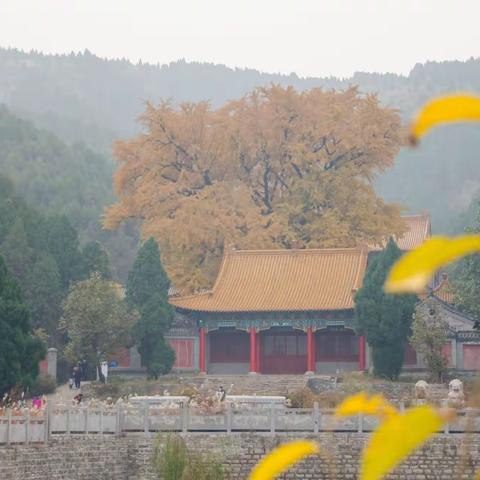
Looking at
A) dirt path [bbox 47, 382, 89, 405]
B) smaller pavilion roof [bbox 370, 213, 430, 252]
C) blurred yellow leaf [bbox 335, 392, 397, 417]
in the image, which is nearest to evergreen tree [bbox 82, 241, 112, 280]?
dirt path [bbox 47, 382, 89, 405]

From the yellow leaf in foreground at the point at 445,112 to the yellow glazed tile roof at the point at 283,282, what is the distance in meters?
36.2

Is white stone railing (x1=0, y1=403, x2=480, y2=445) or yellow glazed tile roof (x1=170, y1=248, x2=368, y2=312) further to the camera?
yellow glazed tile roof (x1=170, y1=248, x2=368, y2=312)

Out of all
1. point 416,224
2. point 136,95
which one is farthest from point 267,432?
point 136,95

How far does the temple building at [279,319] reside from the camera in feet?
128

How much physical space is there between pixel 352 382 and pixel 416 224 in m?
21.3

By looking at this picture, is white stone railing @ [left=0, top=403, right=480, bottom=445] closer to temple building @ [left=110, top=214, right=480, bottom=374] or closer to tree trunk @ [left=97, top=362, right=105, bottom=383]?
tree trunk @ [left=97, top=362, right=105, bottom=383]

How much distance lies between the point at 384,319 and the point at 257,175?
11.6 metres

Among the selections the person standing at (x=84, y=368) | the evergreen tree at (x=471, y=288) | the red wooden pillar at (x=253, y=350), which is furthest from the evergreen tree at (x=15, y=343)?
the evergreen tree at (x=471, y=288)

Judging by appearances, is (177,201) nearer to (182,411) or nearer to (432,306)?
(432,306)

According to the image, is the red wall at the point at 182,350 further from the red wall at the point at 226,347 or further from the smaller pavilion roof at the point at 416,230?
the smaller pavilion roof at the point at 416,230

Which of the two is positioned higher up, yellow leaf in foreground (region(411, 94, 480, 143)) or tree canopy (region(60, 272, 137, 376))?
tree canopy (region(60, 272, 137, 376))

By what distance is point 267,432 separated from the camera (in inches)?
988

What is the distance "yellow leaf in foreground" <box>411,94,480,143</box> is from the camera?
207 centimetres

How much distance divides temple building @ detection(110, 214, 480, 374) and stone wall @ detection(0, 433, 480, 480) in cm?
1357
